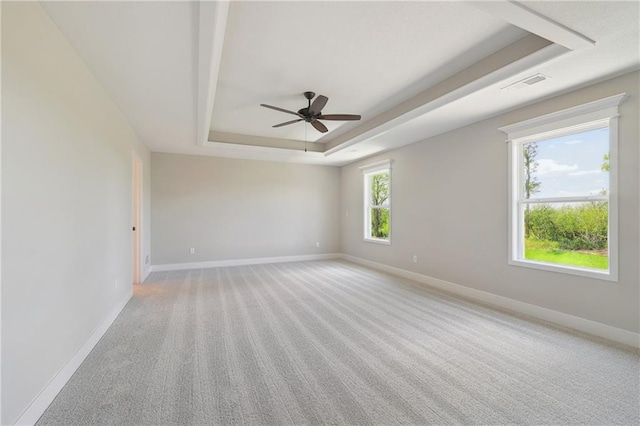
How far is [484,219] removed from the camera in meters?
3.76

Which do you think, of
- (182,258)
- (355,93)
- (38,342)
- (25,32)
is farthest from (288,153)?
(38,342)

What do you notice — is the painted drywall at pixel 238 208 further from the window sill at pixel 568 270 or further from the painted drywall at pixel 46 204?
the window sill at pixel 568 270

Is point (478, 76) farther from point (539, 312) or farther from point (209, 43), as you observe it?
point (539, 312)

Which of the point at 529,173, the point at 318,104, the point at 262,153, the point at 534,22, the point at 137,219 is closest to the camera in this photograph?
the point at 534,22

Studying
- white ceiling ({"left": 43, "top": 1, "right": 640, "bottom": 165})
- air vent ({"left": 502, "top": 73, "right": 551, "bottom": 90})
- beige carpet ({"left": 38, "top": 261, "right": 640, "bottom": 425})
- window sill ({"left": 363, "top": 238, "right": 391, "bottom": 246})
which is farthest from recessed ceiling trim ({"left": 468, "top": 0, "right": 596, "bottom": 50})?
window sill ({"left": 363, "top": 238, "right": 391, "bottom": 246})

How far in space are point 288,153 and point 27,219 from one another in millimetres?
4557

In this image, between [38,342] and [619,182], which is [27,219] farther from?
[619,182]

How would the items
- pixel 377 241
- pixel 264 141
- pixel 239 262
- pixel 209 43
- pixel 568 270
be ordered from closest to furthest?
pixel 209 43 < pixel 568 270 < pixel 264 141 < pixel 377 241 < pixel 239 262

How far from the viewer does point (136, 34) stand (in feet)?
6.72

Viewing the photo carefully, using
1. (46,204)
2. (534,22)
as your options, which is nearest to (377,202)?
(534,22)

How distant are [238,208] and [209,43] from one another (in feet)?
15.0

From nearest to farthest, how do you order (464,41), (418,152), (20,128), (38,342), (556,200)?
(20,128) < (38,342) < (464,41) < (556,200) < (418,152)

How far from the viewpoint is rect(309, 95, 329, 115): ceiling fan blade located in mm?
3078

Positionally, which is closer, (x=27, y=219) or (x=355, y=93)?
(x=27, y=219)
